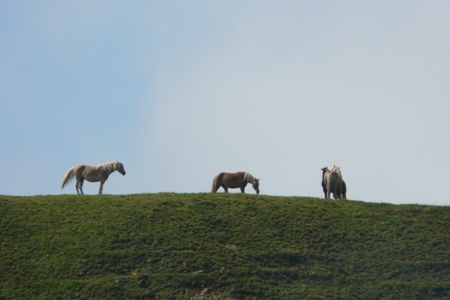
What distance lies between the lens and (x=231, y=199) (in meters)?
45.5

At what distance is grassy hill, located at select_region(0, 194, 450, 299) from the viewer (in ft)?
120

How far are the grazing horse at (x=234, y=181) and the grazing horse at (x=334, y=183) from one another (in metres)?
4.45

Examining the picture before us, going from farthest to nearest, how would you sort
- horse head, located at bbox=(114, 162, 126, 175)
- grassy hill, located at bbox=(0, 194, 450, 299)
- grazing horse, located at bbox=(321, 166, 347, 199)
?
horse head, located at bbox=(114, 162, 126, 175) → grazing horse, located at bbox=(321, 166, 347, 199) → grassy hill, located at bbox=(0, 194, 450, 299)

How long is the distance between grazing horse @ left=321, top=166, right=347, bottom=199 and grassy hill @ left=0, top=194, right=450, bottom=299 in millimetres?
2119

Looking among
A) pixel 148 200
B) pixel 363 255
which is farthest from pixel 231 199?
pixel 363 255

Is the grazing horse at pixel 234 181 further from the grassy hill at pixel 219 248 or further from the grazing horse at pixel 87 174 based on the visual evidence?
the grazing horse at pixel 87 174

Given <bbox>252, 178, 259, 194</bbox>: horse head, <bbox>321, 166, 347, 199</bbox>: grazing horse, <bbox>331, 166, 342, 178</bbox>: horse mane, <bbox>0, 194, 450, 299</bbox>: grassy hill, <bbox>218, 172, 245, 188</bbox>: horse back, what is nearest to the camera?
<bbox>0, 194, 450, 299</bbox>: grassy hill

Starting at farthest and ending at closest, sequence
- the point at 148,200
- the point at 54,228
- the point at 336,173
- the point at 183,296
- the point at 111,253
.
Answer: the point at 336,173, the point at 148,200, the point at 54,228, the point at 111,253, the point at 183,296

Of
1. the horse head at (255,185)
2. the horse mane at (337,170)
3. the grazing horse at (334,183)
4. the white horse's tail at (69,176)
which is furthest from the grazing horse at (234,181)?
the white horse's tail at (69,176)

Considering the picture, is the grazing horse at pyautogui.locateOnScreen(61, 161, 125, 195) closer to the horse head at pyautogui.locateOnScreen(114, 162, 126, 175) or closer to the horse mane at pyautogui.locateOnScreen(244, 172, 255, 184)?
the horse head at pyautogui.locateOnScreen(114, 162, 126, 175)

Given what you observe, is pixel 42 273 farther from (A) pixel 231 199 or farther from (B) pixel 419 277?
(B) pixel 419 277

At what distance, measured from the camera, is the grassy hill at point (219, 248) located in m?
36.5

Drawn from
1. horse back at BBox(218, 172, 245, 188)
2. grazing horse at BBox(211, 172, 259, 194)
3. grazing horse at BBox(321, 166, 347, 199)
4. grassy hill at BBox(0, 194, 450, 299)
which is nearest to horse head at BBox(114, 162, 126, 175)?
grassy hill at BBox(0, 194, 450, 299)

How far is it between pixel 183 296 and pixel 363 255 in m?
9.70
